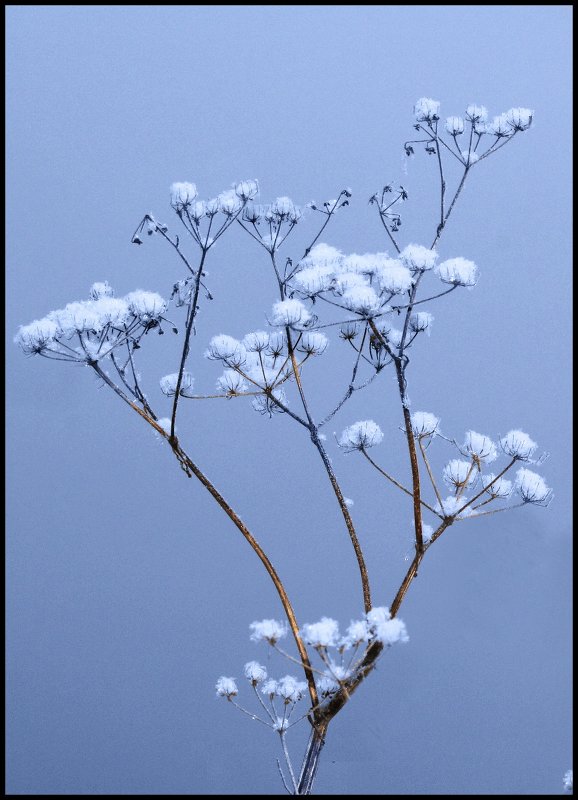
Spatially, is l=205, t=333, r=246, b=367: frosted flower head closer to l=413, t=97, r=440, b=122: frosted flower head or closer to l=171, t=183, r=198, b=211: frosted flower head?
l=171, t=183, r=198, b=211: frosted flower head

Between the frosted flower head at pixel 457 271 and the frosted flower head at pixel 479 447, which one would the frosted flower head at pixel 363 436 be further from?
the frosted flower head at pixel 457 271

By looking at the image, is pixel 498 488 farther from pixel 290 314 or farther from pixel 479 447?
pixel 290 314

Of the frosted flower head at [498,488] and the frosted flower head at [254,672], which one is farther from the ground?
the frosted flower head at [498,488]

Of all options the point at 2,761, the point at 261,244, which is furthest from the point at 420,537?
the point at 2,761

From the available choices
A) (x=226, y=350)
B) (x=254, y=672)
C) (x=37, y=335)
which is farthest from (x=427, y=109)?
(x=254, y=672)

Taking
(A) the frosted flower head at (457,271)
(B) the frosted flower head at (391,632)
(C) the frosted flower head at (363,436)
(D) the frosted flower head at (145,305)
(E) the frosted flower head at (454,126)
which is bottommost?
(B) the frosted flower head at (391,632)

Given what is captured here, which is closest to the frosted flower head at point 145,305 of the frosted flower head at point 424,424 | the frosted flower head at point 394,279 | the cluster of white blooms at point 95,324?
the cluster of white blooms at point 95,324
